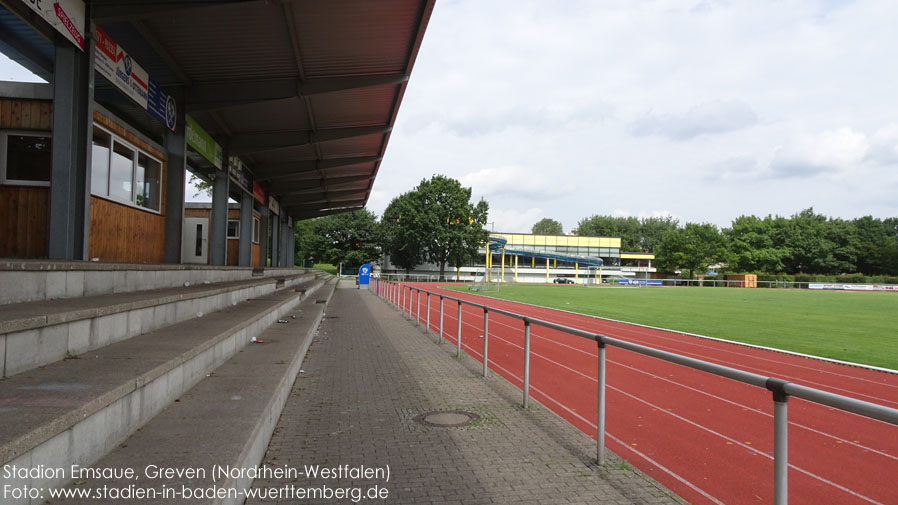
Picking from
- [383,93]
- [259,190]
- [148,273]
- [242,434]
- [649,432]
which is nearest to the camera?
[242,434]

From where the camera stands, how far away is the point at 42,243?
26.1ft

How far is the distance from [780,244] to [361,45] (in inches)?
4035

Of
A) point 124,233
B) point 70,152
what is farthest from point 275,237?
point 70,152

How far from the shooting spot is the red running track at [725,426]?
13.2ft

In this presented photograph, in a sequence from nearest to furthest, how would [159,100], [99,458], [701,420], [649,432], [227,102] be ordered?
[99,458], [649,432], [701,420], [159,100], [227,102]

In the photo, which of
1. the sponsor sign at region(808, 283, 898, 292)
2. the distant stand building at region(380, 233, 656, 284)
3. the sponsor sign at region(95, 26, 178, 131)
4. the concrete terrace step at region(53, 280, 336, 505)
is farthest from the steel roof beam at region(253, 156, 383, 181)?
the sponsor sign at region(808, 283, 898, 292)

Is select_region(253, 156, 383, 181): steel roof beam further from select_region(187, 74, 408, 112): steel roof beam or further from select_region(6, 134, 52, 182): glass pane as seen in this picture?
select_region(6, 134, 52, 182): glass pane

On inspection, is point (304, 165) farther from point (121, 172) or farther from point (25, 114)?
point (25, 114)

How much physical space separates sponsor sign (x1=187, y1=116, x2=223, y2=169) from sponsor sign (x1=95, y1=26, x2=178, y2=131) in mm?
867

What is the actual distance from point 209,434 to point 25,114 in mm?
7197

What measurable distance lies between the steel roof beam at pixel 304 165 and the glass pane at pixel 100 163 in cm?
1186

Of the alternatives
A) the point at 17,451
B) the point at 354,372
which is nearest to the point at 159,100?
the point at 354,372

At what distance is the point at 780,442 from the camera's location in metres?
2.79

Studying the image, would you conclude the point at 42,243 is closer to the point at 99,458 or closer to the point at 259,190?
the point at 99,458
